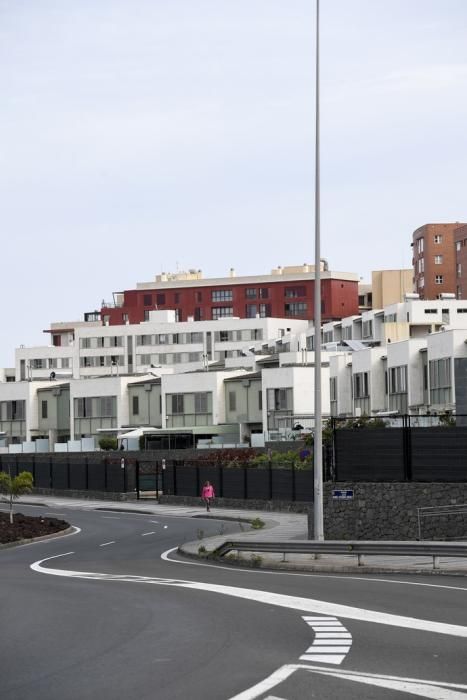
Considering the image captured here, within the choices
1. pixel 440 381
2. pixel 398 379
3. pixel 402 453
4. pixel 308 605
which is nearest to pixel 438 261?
pixel 398 379

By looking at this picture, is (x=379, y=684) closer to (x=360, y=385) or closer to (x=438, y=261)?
(x=360, y=385)

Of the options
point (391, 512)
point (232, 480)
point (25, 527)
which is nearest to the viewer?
point (391, 512)

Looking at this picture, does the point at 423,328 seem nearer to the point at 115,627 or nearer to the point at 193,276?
the point at 193,276

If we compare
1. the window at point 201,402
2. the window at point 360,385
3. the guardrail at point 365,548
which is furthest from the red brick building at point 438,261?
the guardrail at point 365,548

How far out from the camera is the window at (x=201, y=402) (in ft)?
335

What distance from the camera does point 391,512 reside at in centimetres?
3566

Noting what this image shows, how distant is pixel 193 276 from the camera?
176750 mm

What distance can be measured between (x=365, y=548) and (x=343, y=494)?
8444 mm

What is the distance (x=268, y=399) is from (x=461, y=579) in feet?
233

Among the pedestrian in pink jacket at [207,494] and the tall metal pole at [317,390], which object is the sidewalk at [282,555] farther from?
the tall metal pole at [317,390]

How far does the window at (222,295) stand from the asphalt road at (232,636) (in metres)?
138

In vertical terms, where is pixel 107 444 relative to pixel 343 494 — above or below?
above

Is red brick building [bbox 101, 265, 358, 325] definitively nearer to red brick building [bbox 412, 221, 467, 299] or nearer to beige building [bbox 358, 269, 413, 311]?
beige building [bbox 358, 269, 413, 311]

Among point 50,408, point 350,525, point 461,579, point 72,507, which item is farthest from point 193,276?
point 461,579
